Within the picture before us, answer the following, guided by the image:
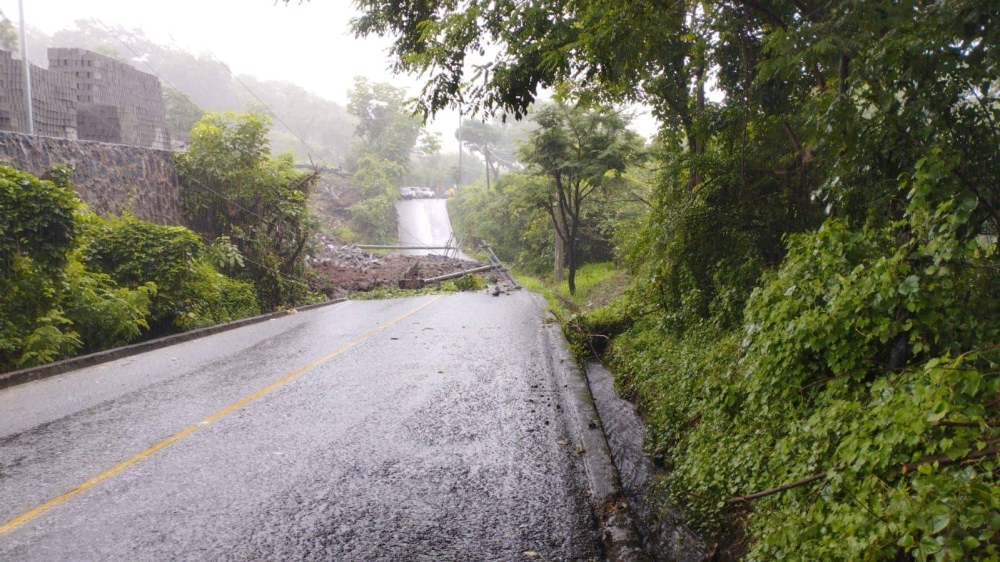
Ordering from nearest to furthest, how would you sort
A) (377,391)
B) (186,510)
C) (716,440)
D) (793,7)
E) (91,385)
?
1. (186,510)
2. (716,440)
3. (793,7)
4. (377,391)
5. (91,385)

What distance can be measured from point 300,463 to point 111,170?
12.4 m

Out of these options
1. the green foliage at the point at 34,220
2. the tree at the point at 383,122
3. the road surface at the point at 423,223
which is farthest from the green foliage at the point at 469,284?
the tree at the point at 383,122

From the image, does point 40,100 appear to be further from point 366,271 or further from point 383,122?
point 383,122

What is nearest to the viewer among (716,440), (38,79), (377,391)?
(716,440)

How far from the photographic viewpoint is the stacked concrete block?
58.3 ft

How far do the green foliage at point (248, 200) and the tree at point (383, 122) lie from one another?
45571mm

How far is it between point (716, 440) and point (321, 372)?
560 cm

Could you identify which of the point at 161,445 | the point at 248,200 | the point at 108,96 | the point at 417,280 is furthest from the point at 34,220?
the point at 417,280

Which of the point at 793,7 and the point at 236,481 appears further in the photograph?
the point at 793,7

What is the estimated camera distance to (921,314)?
355 cm

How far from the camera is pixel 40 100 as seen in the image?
593 inches

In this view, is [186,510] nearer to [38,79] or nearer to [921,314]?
[921,314]

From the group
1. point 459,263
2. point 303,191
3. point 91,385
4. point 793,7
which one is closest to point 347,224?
point 459,263

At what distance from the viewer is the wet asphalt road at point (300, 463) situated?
12.8 feet
